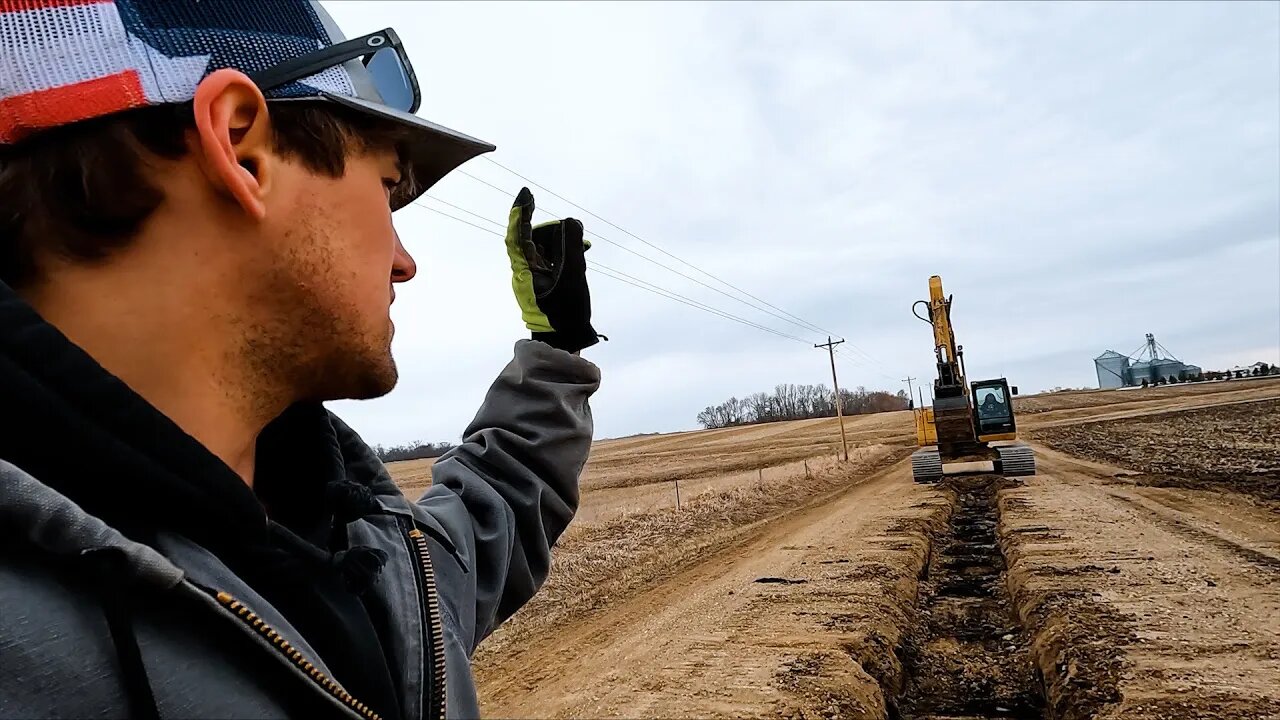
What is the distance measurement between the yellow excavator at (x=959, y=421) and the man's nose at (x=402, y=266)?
17.6 meters

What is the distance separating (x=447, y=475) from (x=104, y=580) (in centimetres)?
104

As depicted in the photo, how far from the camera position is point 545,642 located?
6812 millimetres

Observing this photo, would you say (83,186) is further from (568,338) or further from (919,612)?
(919,612)

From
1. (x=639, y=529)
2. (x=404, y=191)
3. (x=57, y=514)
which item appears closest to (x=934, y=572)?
(x=639, y=529)

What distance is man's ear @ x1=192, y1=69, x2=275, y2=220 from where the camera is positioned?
0.97 m

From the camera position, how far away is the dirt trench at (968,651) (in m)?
4.76

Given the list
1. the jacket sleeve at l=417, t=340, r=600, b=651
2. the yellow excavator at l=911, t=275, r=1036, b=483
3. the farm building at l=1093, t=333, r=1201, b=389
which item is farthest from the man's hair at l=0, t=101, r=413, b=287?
the farm building at l=1093, t=333, r=1201, b=389

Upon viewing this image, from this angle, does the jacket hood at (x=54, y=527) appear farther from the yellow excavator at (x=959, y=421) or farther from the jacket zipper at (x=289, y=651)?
the yellow excavator at (x=959, y=421)

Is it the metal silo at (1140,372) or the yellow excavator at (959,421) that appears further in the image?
the metal silo at (1140,372)

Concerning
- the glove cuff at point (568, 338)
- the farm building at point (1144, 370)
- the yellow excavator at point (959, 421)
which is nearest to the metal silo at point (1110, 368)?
the farm building at point (1144, 370)

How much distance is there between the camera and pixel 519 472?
5.86 feet

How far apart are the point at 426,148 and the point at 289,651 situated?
0.94 m

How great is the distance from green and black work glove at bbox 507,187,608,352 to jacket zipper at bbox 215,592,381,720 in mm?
1172

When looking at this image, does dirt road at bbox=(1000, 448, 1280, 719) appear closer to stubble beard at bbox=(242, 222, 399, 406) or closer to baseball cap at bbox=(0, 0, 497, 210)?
stubble beard at bbox=(242, 222, 399, 406)
